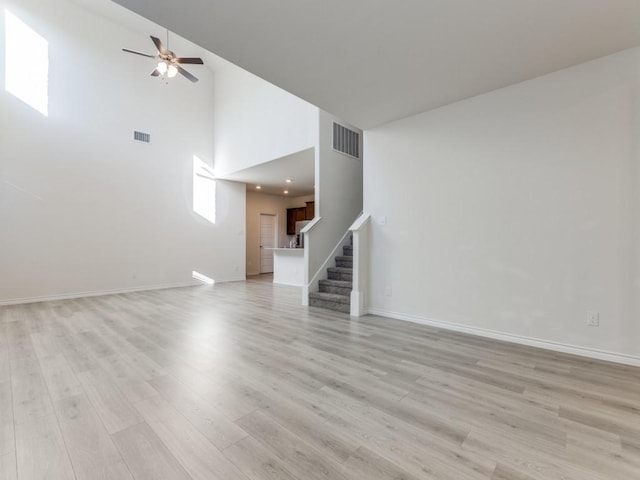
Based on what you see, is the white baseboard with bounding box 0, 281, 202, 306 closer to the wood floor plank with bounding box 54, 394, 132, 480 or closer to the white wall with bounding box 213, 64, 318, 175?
the white wall with bounding box 213, 64, 318, 175

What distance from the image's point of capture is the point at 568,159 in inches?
103

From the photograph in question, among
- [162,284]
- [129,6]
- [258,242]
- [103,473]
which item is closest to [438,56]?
[129,6]

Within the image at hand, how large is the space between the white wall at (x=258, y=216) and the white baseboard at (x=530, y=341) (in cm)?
624

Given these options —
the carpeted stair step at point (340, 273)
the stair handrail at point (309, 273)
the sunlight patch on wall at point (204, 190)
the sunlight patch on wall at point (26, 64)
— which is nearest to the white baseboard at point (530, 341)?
the carpeted stair step at point (340, 273)

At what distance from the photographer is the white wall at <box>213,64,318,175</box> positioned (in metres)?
5.26

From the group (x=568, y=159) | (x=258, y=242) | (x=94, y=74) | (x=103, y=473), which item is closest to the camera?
(x=103, y=473)

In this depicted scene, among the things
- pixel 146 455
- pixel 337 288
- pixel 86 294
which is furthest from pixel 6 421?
pixel 86 294

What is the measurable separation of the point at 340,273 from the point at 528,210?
9.45ft

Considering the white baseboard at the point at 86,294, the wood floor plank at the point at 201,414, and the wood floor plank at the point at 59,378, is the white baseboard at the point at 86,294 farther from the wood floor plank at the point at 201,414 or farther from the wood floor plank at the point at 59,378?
the wood floor plank at the point at 201,414

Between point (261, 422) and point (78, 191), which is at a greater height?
point (78, 191)

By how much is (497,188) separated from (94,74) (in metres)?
7.37

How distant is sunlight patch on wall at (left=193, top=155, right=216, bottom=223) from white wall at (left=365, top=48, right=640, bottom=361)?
515 centimetres

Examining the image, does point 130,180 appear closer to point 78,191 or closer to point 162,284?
point 78,191

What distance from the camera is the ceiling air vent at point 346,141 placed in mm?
5347
